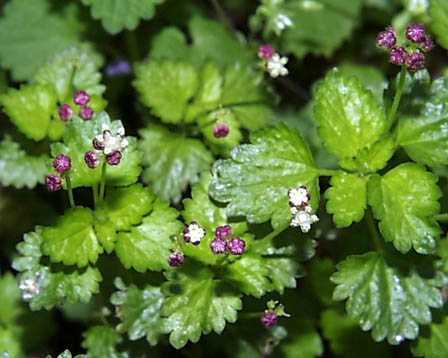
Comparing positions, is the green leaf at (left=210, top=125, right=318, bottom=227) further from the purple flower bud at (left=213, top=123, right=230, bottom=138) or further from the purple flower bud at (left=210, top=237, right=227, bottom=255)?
the purple flower bud at (left=213, top=123, right=230, bottom=138)

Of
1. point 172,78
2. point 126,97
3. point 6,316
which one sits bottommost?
point 6,316

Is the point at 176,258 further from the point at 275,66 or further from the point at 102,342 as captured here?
the point at 275,66

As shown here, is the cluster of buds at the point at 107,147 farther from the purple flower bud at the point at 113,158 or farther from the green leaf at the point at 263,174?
the green leaf at the point at 263,174

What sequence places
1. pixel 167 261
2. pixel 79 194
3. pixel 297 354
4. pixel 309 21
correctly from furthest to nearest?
pixel 309 21 < pixel 79 194 < pixel 297 354 < pixel 167 261

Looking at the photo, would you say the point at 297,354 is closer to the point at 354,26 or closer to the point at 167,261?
the point at 167,261

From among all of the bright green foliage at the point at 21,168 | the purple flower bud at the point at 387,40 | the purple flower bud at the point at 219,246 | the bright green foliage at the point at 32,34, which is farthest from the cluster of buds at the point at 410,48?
the bright green foliage at the point at 32,34

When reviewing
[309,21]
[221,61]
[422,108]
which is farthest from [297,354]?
[309,21]
